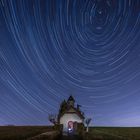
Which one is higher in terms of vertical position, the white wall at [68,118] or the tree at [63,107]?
the tree at [63,107]

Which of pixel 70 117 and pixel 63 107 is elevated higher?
pixel 63 107

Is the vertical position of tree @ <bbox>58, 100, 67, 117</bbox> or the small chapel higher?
tree @ <bbox>58, 100, 67, 117</bbox>

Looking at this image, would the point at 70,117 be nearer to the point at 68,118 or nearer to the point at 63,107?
the point at 68,118

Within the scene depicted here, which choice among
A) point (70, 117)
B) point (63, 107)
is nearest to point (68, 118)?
point (70, 117)

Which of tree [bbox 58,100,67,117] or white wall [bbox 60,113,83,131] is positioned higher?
tree [bbox 58,100,67,117]

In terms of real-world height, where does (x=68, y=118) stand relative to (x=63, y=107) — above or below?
below

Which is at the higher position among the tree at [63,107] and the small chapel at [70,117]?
the tree at [63,107]

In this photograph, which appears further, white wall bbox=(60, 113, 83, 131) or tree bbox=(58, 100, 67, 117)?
tree bbox=(58, 100, 67, 117)

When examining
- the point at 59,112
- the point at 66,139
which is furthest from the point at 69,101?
the point at 66,139

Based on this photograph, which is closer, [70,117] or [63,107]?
[70,117]

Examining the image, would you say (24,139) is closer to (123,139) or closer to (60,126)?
(123,139)

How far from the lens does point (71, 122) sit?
46281 mm

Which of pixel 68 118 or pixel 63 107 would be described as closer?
pixel 68 118

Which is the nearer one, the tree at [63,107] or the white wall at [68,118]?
the white wall at [68,118]
